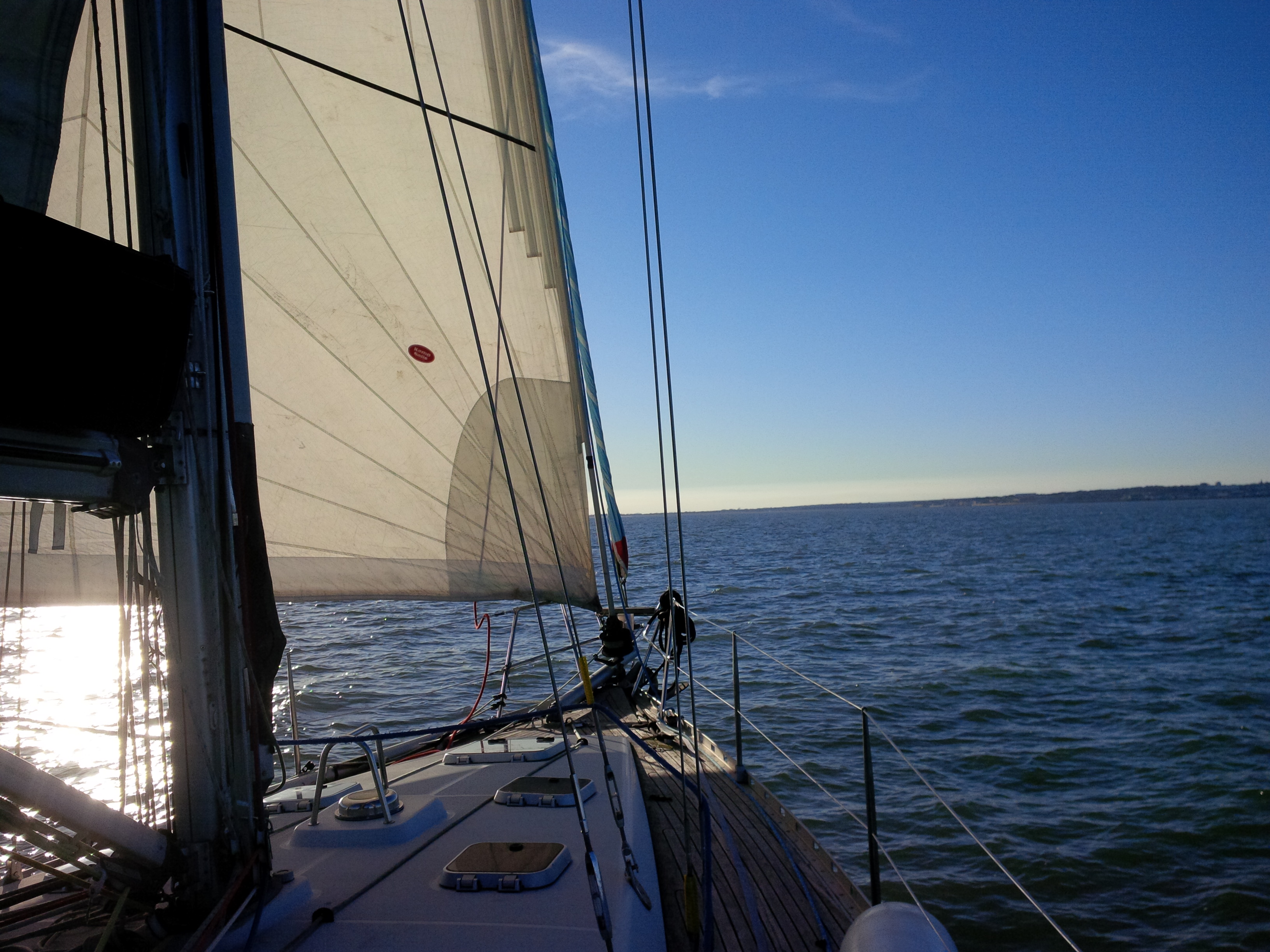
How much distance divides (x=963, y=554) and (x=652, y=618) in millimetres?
39989

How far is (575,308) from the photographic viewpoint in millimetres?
5469

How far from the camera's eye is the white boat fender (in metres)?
2.50

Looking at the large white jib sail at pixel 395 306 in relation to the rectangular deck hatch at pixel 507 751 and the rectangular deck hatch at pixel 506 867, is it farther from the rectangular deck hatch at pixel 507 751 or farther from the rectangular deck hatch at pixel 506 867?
the rectangular deck hatch at pixel 506 867

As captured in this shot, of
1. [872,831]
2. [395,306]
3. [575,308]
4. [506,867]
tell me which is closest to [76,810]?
[506,867]

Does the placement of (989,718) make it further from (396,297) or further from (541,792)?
(396,297)

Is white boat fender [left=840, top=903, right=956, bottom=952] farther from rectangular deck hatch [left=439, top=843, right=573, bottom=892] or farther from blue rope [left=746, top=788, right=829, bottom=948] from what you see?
rectangular deck hatch [left=439, top=843, right=573, bottom=892]

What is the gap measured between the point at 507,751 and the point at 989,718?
327 inches

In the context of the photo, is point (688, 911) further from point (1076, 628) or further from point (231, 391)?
point (1076, 628)

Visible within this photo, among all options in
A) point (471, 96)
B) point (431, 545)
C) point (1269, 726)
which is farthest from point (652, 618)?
point (1269, 726)

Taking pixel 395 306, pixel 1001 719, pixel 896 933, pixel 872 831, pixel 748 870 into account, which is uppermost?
pixel 395 306

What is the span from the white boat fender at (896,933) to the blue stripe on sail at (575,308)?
9.92ft

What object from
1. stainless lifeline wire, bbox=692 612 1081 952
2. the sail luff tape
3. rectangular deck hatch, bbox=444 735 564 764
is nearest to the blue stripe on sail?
stainless lifeline wire, bbox=692 612 1081 952

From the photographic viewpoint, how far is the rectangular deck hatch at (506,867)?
2932mm

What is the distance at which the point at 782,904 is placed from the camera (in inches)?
137
